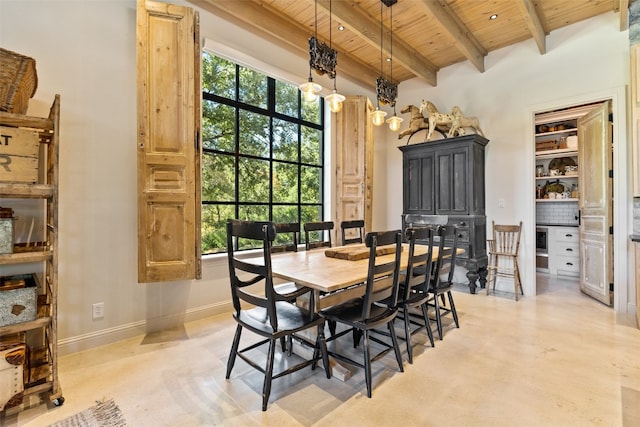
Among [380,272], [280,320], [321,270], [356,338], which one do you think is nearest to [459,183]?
[356,338]

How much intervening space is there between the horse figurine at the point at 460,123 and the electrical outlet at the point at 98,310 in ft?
14.5

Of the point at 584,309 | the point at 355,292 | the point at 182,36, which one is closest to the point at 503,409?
the point at 355,292

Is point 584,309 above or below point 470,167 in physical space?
below

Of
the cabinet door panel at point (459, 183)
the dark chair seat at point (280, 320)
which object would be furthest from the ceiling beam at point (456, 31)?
the dark chair seat at point (280, 320)

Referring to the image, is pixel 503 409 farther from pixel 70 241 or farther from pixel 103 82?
pixel 103 82

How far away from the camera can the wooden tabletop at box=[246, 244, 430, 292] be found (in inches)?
65.9

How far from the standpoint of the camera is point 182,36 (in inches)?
102

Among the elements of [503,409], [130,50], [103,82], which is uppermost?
[130,50]

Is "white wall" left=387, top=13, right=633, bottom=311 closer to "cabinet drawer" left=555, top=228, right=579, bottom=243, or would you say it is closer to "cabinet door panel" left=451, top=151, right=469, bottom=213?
"cabinet door panel" left=451, top=151, right=469, bottom=213

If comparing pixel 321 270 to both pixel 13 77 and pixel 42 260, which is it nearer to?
pixel 42 260

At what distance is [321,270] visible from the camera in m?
1.96

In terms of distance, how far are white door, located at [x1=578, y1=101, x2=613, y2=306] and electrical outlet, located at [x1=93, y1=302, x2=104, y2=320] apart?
16.9 feet

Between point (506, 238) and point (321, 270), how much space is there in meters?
3.30

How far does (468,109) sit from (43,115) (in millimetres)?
4863
